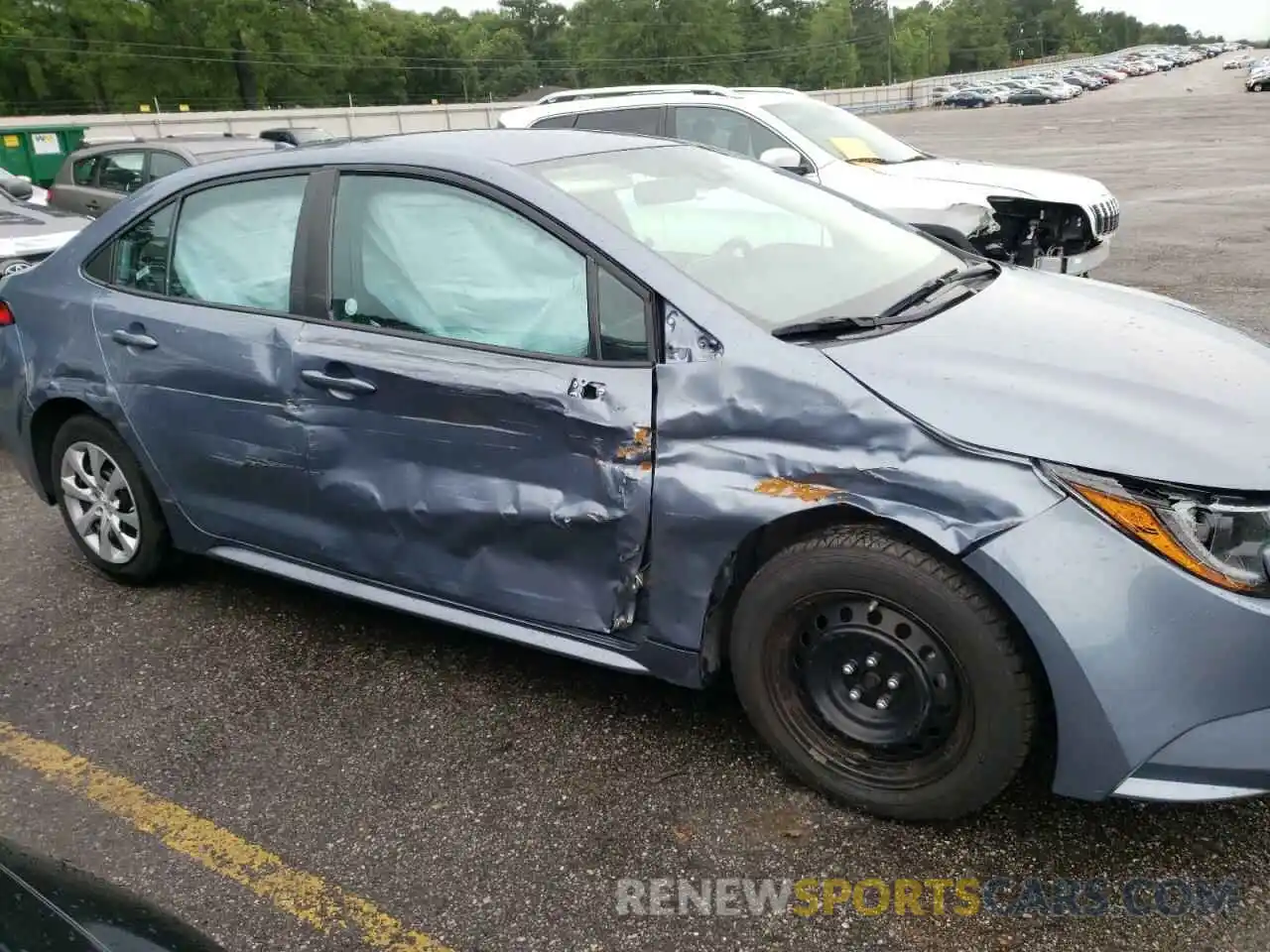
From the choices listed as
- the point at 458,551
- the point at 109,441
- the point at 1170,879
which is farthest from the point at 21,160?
the point at 1170,879

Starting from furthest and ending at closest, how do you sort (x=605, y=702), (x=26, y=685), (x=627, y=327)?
1. (x=26, y=685)
2. (x=605, y=702)
3. (x=627, y=327)

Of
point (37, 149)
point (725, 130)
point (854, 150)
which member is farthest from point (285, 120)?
point (854, 150)

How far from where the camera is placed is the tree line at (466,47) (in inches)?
3002

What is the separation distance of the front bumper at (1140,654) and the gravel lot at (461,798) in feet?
1.12

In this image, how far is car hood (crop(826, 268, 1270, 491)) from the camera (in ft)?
7.65

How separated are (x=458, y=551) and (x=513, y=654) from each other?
61cm

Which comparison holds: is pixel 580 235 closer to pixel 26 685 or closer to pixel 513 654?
pixel 513 654

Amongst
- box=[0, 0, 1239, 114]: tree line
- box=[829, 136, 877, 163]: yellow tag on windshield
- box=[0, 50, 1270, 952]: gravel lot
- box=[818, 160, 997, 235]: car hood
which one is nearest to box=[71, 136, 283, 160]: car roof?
box=[829, 136, 877, 163]: yellow tag on windshield

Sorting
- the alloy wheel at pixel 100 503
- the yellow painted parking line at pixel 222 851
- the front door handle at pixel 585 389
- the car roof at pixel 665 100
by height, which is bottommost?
the yellow painted parking line at pixel 222 851

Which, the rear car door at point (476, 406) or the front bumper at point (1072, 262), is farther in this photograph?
the front bumper at point (1072, 262)

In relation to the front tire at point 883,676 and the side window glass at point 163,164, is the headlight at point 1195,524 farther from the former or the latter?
the side window glass at point 163,164

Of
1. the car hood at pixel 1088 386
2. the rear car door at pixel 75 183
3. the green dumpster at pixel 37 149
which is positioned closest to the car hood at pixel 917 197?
the car hood at pixel 1088 386

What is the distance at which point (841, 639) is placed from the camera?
104 inches

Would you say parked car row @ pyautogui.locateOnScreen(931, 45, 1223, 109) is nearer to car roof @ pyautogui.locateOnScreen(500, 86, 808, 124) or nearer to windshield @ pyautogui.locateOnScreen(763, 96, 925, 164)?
windshield @ pyautogui.locateOnScreen(763, 96, 925, 164)
